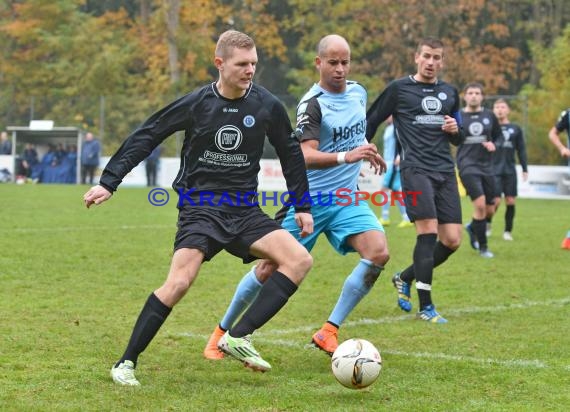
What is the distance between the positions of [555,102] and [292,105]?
8.52 m

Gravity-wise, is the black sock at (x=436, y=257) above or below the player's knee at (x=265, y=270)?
below

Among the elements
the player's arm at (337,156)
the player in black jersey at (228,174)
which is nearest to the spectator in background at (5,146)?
the player's arm at (337,156)

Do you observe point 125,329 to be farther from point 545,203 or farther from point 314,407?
point 545,203

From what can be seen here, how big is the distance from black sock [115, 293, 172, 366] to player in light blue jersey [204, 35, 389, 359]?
0.99m

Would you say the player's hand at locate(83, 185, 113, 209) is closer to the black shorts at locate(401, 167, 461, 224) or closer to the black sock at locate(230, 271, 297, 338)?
the black sock at locate(230, 271, 297, 338)

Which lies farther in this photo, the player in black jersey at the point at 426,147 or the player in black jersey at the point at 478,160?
the player in black jersey at the point at 478,160

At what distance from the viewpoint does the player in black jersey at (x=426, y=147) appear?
325 inches

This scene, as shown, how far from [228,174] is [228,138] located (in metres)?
0.21

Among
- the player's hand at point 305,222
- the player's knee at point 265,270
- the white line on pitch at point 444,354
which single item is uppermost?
the player's hand at point 305,222

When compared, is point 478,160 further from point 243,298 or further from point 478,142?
point 243,298

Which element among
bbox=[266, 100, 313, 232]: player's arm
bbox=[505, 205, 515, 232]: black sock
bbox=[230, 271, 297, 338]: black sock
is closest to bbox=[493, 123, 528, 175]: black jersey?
bbox=[505, 205, 515, 232]: black sock

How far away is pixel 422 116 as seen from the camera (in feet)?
28.1

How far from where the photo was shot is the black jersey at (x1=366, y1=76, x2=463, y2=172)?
27.9ft

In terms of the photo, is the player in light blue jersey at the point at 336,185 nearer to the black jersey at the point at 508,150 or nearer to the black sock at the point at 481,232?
the black sock at the point at 481,232
